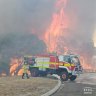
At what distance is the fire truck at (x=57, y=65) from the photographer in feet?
107

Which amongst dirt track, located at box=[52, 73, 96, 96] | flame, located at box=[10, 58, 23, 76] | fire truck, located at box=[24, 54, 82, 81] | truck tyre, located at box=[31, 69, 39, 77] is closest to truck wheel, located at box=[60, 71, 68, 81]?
fire truck, located at box=[24, 54, 82, 81]

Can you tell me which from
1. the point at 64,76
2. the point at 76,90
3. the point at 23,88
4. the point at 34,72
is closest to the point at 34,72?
the point at 34,72

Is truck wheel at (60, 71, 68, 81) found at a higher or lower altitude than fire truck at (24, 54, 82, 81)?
lower

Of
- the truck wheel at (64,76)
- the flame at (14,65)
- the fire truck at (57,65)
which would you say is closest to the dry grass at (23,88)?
the truck wheel at (64,76)

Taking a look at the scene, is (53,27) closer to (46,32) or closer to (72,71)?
(46,32)

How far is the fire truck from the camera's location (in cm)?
3269

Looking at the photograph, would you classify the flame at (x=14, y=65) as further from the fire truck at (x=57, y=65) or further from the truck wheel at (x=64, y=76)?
the truck wheel at (x=64, y=76)

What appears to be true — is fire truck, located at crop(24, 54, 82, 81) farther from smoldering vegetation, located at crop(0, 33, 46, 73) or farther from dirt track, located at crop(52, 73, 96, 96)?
smoldering vegetation, located at crop(0, 33, 46, 73)

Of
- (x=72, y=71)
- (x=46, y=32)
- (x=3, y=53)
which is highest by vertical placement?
(x=46, y=32)

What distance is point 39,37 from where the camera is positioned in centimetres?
5781

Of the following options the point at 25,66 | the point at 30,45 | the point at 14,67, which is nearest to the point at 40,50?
the point at 30,45

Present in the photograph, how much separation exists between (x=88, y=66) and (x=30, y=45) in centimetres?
3359

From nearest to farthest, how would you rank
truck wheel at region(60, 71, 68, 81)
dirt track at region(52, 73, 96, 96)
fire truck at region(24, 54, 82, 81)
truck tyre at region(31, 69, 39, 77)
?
dirt track at region(52, 73, 96, 96) → truck wheel at region(60, 71, 68, 81) → fire truck at region(24, 54, 82, 81) → truck tyre at region(31, 69, 39, 77)

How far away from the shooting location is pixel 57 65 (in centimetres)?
3338
